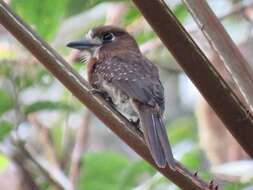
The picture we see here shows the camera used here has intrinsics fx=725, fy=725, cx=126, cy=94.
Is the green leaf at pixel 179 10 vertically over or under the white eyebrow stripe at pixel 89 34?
over

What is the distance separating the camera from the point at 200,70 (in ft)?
3.41

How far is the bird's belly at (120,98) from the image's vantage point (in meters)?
2.02

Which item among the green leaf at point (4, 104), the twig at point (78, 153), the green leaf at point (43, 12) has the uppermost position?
the green leaf at point (43, 12)

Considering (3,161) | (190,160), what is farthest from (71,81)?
(3,161)

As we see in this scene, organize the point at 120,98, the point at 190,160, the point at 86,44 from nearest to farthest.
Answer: the point at 190,160 < the point at 120,98 < the point at 86,44

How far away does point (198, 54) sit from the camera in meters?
1.03

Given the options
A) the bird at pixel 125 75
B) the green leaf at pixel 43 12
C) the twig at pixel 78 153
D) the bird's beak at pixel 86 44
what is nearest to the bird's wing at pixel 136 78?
the bird at pixel 125 75

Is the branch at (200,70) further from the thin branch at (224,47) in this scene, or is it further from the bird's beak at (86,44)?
the bird's beak at (86,44)

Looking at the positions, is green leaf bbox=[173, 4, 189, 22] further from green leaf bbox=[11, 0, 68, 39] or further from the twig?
the twig

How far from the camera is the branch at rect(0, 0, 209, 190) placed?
1.10 m

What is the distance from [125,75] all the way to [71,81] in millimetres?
1099

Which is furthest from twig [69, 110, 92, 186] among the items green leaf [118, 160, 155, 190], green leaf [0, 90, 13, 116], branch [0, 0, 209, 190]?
branch [0, 0, 209, 190]

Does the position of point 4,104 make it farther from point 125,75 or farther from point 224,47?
point 224,47

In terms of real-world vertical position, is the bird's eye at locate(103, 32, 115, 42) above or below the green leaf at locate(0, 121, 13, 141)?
below
